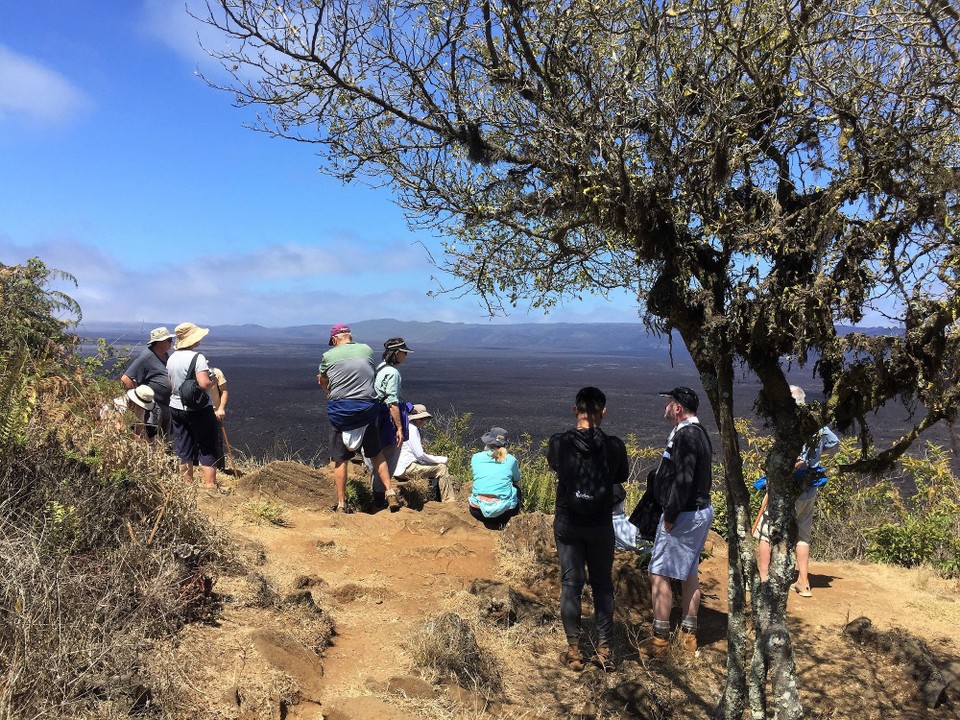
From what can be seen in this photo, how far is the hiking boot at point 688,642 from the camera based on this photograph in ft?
20.0

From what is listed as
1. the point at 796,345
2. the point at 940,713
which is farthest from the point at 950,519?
the point at 796,345

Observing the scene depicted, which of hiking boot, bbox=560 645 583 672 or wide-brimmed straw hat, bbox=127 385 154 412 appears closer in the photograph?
hiking boot, bbox=560 645 583 672

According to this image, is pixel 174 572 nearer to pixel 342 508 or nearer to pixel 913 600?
pixel 342 508

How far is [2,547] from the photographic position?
4.33 m

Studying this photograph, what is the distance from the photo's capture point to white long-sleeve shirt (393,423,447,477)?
961cm

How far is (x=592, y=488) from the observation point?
5367 mm

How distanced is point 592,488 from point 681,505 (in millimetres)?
758

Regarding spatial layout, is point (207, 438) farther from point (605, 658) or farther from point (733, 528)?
point (733, 528)

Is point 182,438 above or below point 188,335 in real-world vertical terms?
below

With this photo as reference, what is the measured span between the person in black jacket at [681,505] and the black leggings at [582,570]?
0.49 metres

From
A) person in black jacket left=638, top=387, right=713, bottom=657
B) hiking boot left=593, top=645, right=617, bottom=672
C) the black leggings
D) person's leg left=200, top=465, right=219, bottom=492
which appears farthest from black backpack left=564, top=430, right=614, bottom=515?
person's leg left=200, top=465, right=219, bottom=492

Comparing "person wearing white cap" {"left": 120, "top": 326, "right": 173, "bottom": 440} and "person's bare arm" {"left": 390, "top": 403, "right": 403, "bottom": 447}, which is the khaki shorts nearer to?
"person's bare arm" {"left": 390, "top": 403, "right": 403, "bottom": 447}

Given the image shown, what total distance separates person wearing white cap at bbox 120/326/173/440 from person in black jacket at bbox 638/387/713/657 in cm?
521

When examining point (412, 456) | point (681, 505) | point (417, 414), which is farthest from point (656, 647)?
point (417, 414)
